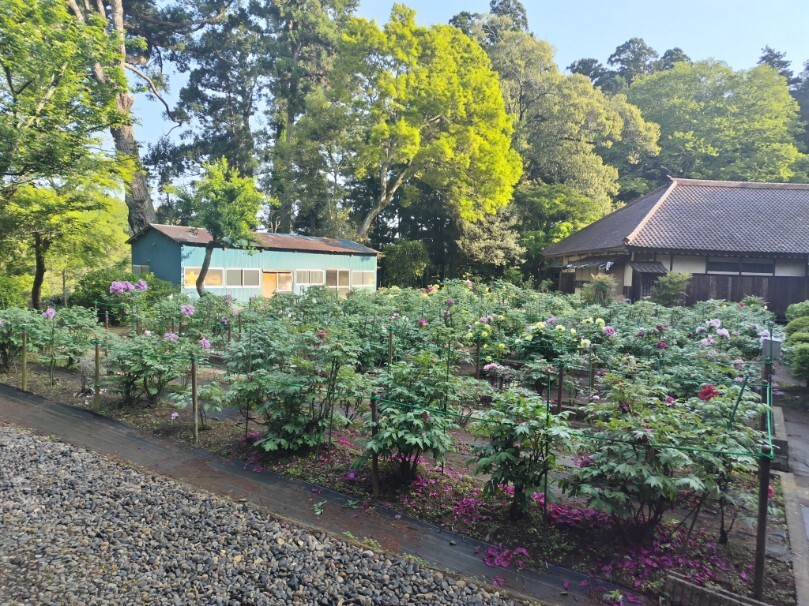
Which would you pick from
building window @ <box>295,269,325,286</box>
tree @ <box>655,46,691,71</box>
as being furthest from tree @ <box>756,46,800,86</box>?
building window @ <box>295,269,325,286</box>

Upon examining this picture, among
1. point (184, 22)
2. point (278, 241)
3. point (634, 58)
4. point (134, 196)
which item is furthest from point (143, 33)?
point (634, 58)

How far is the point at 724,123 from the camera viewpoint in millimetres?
26125

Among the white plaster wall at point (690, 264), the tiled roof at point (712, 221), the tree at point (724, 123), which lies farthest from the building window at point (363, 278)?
the tree at point (724, 123)

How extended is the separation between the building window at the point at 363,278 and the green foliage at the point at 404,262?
170cm

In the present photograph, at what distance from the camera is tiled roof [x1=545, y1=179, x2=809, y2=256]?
52.1 ft

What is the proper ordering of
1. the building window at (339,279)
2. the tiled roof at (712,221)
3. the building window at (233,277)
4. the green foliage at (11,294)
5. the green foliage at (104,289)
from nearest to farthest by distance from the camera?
1. the green foliage at (11,294)
2. the green foliage at (104,289)
3. the tiled roof at (712,221)
4. the building window at (233,277)
5. the building window at (339,279)

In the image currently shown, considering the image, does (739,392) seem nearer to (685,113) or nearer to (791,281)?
(791,281)

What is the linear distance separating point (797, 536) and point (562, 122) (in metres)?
25.7

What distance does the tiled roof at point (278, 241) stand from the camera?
15.7 meters

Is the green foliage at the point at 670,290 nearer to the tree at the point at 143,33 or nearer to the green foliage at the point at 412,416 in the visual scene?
the green foliage at the point at 412,416

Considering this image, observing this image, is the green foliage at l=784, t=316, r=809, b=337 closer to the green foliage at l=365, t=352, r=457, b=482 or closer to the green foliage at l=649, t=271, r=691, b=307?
the green foliage at l=649, t=271, r=691, b=307

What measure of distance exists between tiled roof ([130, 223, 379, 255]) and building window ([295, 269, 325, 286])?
0.90 m

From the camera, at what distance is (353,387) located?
3.85 metres

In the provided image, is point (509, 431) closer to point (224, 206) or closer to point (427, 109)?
point (224, 206)
